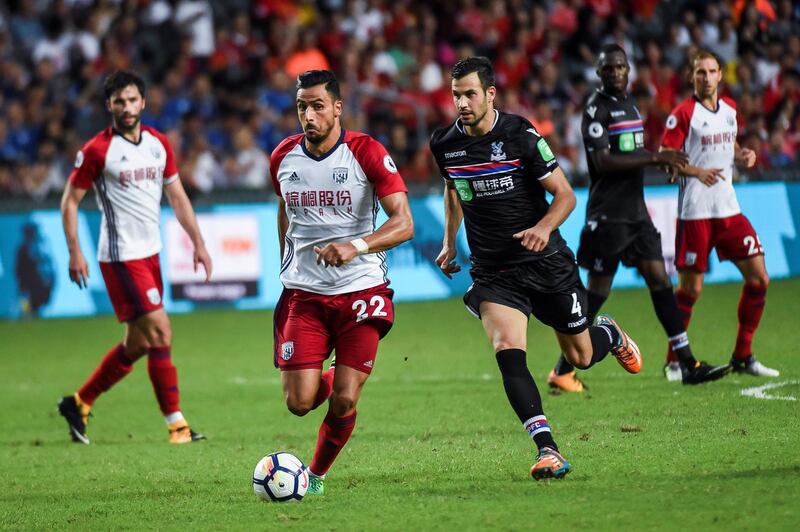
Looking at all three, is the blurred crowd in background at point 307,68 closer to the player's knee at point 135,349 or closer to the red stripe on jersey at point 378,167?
the player's knee at point 135,349

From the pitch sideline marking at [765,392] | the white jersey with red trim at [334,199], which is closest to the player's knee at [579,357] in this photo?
the white jersey with red trim at [334,199]

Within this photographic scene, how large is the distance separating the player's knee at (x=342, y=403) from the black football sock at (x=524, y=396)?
79cm

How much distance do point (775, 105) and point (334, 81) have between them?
34.4 feet

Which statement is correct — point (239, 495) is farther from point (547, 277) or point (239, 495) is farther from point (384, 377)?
point (384, 377)

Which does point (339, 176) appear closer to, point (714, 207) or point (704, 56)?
point (704, 56)

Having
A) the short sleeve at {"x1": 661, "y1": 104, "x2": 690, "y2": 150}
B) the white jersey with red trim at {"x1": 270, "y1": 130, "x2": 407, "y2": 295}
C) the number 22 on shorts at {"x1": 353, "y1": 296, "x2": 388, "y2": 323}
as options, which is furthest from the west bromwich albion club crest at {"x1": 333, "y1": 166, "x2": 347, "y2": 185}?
the short sleeve at {"x1": 661, "y1": 104, "x2": 690, "y2": 150}

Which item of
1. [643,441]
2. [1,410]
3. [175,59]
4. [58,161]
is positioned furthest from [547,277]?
[175,59]

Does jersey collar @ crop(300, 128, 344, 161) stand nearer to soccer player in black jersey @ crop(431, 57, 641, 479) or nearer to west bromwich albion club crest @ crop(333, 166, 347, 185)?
west bromwich albion club crest @ crop(333, 166, 347, 185)

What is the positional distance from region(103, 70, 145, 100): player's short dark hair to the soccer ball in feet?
11.4

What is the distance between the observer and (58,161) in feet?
57.6

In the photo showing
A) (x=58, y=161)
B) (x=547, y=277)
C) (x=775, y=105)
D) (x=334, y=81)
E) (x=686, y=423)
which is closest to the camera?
(x=334, y=81)

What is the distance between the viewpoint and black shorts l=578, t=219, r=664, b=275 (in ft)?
30.3

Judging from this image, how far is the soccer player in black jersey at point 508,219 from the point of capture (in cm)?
670

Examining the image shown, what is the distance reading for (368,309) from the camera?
649 centimetres
